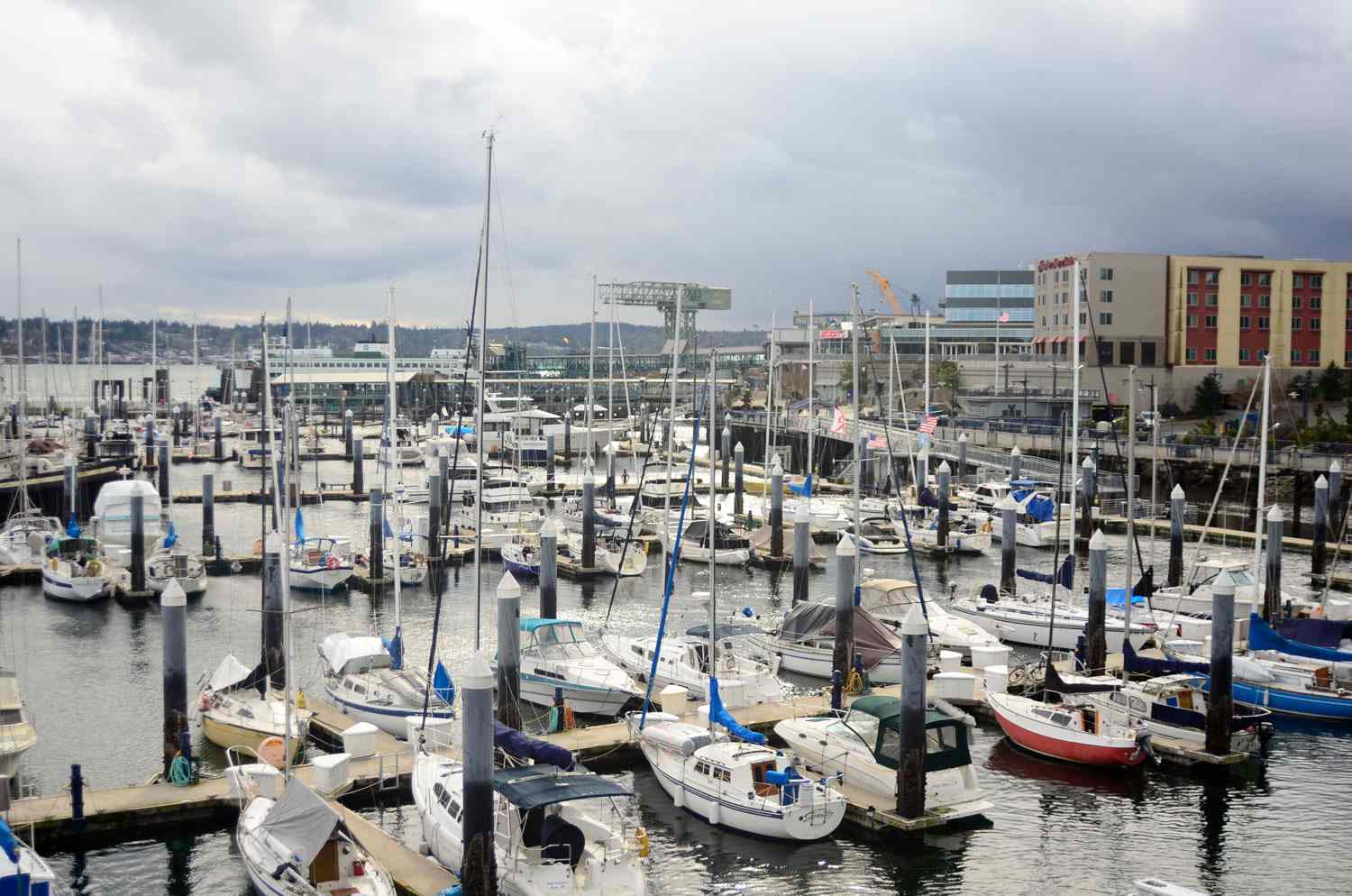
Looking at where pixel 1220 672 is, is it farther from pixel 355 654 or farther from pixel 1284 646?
pixel 355 654

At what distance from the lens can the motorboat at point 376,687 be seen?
30078 mm

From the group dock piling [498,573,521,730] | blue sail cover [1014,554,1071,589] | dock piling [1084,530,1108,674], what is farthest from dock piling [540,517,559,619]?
blue sail cover [1014,554,1071,589]

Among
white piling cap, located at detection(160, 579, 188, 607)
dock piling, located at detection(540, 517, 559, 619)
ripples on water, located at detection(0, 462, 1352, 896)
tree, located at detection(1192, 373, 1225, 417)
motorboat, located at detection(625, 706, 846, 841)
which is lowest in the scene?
ripples on water, located at detection(0, 462, 1352, 896)

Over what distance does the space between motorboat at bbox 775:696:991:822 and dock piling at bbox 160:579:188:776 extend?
45.2 feet

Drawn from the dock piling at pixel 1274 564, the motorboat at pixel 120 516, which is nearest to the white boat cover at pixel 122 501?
the motorboat at pixel 120 516

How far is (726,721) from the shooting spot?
1086 inches

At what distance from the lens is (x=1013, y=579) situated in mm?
48656

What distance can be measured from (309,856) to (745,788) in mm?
8540

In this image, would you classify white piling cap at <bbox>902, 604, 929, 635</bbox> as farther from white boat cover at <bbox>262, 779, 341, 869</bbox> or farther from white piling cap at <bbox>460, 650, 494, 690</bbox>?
white boat cover at <bbox>262, 779, 341, 869</bbox>

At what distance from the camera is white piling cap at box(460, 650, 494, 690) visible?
64.6ft

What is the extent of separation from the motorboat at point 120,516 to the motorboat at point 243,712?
29354mm

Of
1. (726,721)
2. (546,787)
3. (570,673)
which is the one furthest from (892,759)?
(570,673)

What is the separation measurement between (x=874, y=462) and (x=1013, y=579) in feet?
115

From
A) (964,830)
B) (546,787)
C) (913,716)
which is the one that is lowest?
(964,830)
